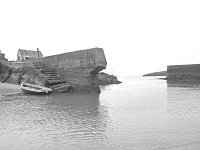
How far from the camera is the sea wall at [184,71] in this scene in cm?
4578

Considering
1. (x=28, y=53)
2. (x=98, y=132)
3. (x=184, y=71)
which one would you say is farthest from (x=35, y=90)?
(x=184, y=71)

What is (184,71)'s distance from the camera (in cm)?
4784

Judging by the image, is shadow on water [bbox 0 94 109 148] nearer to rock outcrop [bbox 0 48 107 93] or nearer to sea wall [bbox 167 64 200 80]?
rock outcrop [bbox 0 48 107 93]

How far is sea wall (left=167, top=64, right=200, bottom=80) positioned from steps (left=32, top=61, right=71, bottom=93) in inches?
1239

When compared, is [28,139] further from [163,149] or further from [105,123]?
[163,149]

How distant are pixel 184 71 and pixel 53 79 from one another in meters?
33.0

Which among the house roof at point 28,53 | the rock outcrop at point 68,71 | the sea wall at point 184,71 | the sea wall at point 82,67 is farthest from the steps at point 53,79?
the sea wall at point 184,71

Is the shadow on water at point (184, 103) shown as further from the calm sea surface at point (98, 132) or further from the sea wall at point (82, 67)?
the sea wall at point (82, 67)

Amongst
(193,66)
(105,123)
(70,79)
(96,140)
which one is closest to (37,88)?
(70,79)

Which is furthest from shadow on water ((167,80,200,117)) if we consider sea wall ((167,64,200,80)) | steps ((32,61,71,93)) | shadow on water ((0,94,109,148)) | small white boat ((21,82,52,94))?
sea wall ((167,64,200,80))

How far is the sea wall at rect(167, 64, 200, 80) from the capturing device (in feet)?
150

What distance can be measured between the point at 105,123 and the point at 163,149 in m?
3.56

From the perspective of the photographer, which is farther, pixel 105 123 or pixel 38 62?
pixel 38 62

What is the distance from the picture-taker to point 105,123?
9172mm
